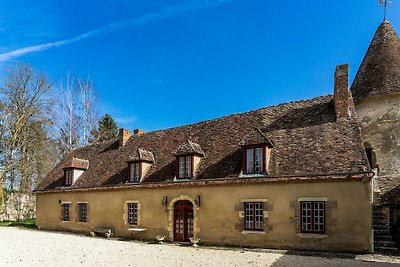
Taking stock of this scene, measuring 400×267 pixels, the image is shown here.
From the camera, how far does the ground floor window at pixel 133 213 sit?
17938 millimetres

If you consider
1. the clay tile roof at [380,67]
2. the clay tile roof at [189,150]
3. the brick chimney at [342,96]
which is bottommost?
the clay tile roof at [189,150]

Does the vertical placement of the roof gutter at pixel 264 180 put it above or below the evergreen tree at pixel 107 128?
below

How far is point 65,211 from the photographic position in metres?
21.9

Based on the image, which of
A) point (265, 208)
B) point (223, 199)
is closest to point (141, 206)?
point (223, 199)

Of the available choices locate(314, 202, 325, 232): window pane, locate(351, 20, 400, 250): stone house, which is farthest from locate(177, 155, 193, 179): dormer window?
locate(351, 20, 400, 250): stone house

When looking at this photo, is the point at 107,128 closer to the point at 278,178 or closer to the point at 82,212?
the point at 82,212

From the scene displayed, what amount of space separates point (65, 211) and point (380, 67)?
1962 cm

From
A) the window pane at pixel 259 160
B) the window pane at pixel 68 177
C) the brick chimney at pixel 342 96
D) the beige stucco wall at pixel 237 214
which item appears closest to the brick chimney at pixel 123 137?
the window pane at pixel 68 177

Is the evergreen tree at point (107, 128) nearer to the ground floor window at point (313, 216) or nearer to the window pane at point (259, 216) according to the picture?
the window pane at point (259, 216)

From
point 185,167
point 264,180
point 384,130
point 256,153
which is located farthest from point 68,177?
point 384,130

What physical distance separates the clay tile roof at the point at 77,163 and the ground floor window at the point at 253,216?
12551 mm

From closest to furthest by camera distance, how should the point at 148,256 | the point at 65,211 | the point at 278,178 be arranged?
the point at 148,256 → the point at 278,178 → the point at 65,211

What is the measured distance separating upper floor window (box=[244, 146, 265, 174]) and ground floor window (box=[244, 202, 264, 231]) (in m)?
1.36

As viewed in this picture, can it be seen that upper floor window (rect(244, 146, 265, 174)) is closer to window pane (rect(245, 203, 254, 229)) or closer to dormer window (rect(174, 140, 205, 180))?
window pane (rect(245, 203, 254, 229))
